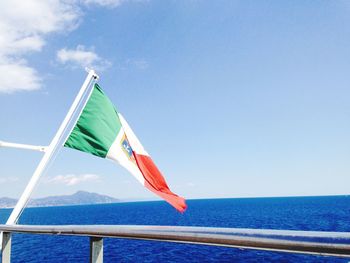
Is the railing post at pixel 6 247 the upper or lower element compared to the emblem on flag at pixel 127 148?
lower

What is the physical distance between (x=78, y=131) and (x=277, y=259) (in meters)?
37.7

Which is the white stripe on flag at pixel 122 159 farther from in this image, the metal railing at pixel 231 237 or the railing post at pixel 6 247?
the metal railing at pixel 231 237

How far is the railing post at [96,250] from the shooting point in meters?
1.81

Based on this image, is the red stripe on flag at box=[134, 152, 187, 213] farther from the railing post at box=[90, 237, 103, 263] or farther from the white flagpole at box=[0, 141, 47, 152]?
the railing post at box=[90, 237, 103, 263]

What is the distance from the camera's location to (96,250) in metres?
1.83

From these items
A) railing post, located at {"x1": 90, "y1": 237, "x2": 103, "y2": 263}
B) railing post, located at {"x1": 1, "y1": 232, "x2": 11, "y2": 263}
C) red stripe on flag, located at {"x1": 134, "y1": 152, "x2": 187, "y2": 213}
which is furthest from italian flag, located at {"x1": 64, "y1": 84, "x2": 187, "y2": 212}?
railing post, located at {"x1": 90, "y1": 237, "x2": 103, "y2": 263}

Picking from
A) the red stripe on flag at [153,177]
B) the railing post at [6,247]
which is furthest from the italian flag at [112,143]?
the railing post at [6,247]

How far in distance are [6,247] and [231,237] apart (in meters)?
2.08

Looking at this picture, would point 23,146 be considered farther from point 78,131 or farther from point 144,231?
point 144,231

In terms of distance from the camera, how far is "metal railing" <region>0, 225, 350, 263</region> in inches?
38.6

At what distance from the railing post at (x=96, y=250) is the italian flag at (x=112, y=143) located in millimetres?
3353

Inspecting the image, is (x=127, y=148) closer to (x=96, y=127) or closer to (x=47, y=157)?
(x=96, y=127)

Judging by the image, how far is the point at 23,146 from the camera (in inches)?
204

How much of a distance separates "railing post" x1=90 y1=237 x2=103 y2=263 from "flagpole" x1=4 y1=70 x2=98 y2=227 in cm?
233
